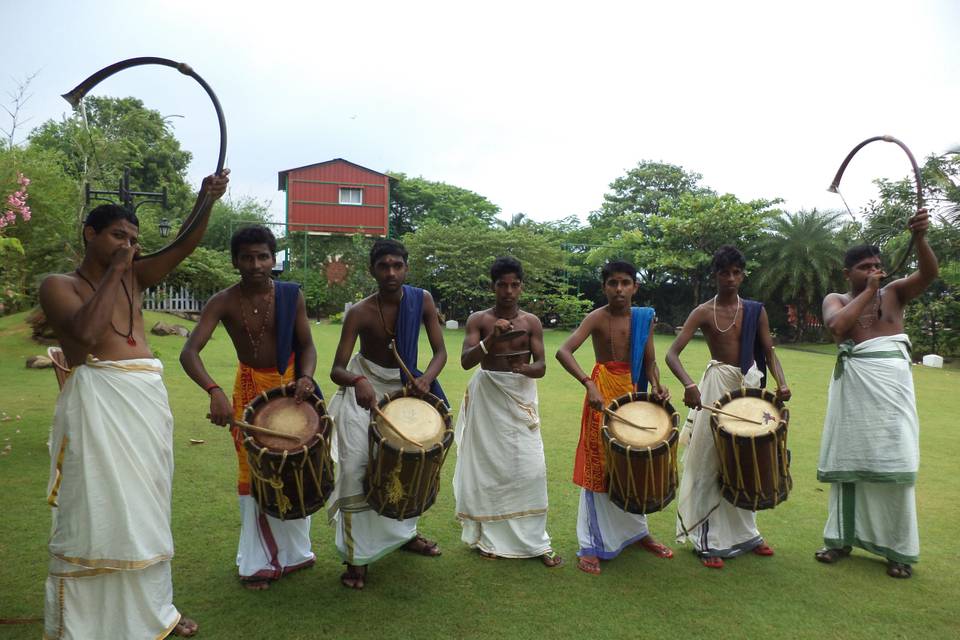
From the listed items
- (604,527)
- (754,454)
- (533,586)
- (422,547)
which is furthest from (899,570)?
(422,547)

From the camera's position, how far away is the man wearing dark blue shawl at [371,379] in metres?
4.19

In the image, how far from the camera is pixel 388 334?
14.5 feet

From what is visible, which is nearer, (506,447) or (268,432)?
(268,432)

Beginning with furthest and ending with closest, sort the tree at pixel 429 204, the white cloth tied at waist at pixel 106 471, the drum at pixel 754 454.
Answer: the tree at pixel 429 204
the drum at pixel 754 454
the white cloth tied at waist at pixel 106 471

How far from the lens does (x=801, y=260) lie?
27641mm

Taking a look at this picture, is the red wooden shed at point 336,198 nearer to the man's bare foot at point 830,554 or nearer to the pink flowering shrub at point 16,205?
the pink flowering shrub at point 16,205

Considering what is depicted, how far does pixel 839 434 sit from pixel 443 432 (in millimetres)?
2941

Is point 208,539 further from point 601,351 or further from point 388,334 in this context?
point 601,351

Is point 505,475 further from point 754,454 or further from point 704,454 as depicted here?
point 754,454

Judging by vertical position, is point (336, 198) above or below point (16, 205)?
above

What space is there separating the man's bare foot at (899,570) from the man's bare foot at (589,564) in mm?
1942

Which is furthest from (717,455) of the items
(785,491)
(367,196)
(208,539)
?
(367,196)

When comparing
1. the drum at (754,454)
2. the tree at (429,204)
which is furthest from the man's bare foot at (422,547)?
the tree at (429,204)

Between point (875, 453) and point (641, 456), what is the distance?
72.6 inches
